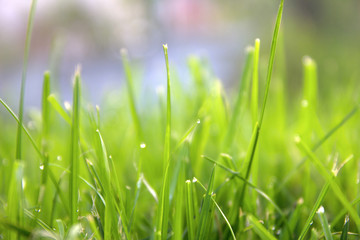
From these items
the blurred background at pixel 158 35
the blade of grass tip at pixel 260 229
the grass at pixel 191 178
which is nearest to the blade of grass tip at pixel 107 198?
the grass at pixel 191 178

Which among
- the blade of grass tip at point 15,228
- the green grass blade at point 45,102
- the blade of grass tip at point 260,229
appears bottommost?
the blade of grass tip at point 260,229

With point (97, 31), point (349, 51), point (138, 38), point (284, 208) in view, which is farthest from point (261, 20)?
point (284, 208)

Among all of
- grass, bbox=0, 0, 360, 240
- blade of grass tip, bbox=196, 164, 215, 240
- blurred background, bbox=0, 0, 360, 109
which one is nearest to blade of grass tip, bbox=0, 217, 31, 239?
grass, bbox=0, 0, 360, 240

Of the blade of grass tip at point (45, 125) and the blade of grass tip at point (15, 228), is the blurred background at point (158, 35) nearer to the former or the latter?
the blade of grass tip at point (45, 125)

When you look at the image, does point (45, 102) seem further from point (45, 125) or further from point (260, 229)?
point (260, 229)

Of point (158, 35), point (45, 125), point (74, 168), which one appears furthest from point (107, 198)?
point (158, 35)

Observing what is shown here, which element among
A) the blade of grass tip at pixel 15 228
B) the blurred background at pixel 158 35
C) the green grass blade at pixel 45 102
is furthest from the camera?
the blurred background at pixel 158 35

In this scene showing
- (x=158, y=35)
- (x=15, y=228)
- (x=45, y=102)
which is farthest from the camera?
(x=158, y=35)
